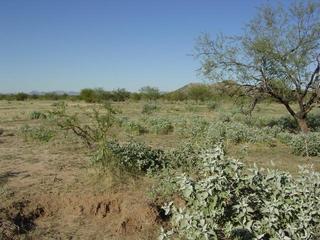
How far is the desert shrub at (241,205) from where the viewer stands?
420 centimetres

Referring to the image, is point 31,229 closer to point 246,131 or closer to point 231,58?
point 246,131

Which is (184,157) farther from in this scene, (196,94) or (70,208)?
(196,94)

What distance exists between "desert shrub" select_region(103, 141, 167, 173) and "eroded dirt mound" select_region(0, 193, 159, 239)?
124 centimetres

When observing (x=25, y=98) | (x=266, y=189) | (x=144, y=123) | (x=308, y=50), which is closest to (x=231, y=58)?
(x=308, y=50)

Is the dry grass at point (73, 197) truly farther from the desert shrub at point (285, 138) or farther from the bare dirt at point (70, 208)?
the desert shrub at point (285, 138)

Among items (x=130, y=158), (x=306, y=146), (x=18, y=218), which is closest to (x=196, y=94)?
(x=306, y=146)

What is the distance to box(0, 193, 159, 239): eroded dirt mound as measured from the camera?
240 inches

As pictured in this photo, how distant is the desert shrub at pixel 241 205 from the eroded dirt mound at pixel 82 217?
1.99m

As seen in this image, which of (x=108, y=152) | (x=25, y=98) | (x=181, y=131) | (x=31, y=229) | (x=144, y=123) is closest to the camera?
(x=31, y=229)

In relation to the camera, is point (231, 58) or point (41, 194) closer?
point (41, 194)

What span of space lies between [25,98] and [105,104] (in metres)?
67.4

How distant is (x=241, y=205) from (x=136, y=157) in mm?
4735

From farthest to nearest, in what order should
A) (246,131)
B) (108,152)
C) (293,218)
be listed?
(246,131)
(108,152)
(293,218)

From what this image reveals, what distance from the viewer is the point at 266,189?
4.61 meters
